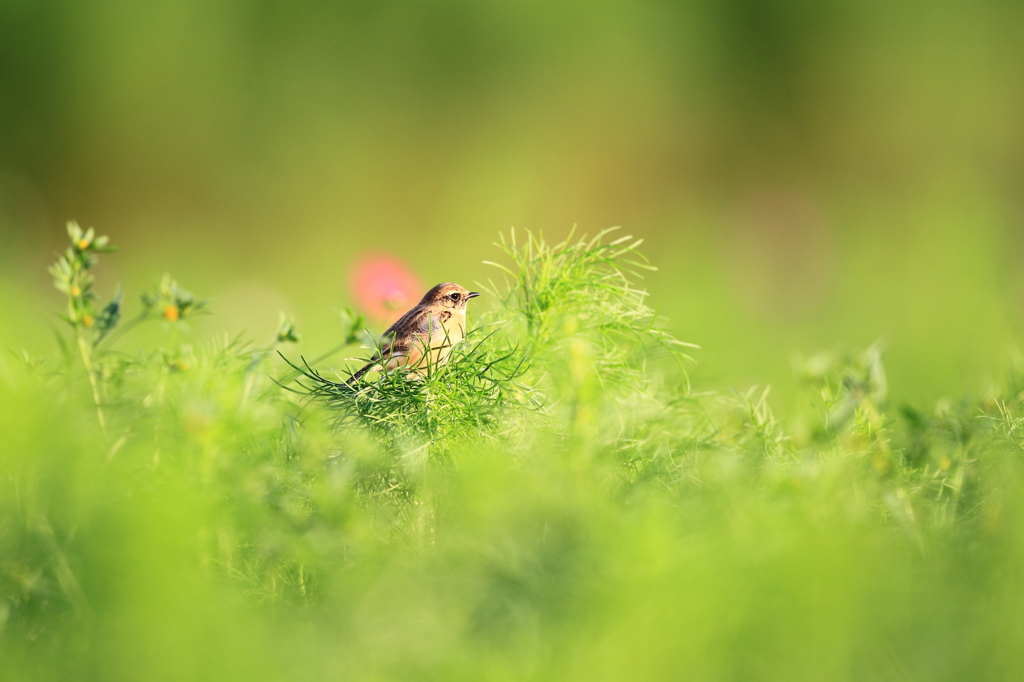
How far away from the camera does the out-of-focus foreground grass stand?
20.2 inches

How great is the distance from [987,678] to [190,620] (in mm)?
476

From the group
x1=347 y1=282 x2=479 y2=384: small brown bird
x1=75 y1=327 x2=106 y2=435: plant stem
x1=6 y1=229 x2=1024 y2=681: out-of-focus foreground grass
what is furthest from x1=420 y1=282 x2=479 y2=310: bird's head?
x1=75 y1=327 x2=106 y2=435: plant stem

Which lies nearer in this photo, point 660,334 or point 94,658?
point 94,658

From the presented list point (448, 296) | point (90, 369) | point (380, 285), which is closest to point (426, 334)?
point (448, 296)

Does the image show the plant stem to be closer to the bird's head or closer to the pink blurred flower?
the pink blurred flower

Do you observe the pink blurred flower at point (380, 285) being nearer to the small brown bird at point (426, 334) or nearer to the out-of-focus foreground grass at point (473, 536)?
the small brown bird at point (426, 334)

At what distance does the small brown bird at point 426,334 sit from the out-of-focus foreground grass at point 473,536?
0.11 feet

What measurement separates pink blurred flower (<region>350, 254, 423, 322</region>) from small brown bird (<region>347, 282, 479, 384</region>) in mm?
28

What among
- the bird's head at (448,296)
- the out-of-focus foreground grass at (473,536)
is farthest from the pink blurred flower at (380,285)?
the out-of-focus foreground grass at (473,536)

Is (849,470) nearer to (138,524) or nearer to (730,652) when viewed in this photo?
(730,652)

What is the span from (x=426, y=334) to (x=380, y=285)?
0.37 meters

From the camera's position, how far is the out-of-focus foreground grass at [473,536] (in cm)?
51

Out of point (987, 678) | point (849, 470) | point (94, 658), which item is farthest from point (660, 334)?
point (94, 658)

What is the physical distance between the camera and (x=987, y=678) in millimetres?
509
